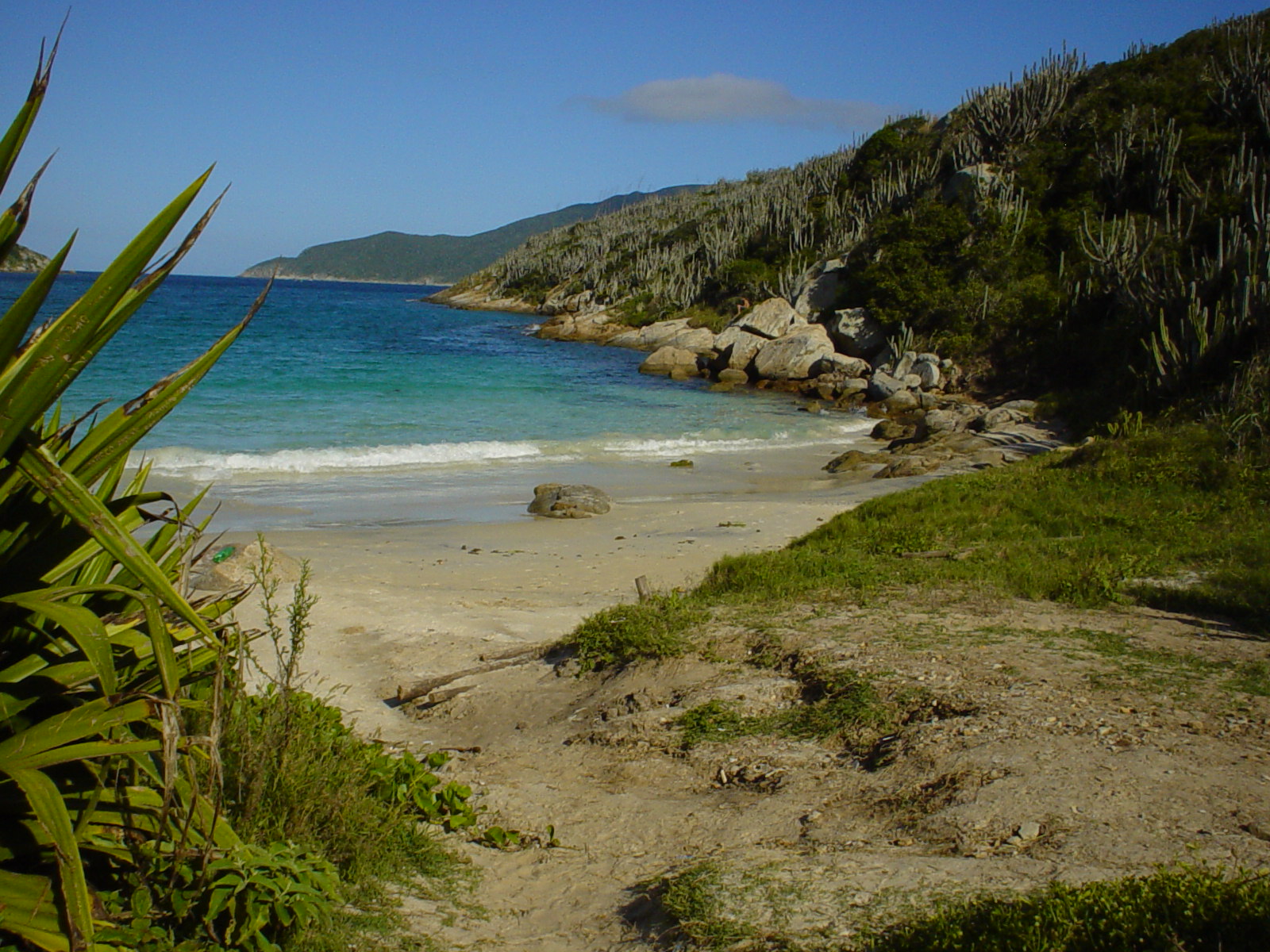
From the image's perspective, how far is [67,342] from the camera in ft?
7.32

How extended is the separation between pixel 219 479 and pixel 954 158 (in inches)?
1487

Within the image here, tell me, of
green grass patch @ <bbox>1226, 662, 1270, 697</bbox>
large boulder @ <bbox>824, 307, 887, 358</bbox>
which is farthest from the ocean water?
green grass patch @ <bbox>1226, 662, 1270, 697</bbox>

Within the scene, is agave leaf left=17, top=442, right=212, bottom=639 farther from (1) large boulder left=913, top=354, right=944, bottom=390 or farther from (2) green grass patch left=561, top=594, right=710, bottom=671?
(1) large boulder left=913, top=354, right=944, bottom=390

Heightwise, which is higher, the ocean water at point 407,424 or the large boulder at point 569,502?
the ocean water at point 407,424

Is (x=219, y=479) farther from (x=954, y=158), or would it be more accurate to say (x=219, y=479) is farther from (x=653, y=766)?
(x=954, y=158)

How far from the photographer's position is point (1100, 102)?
133 feet

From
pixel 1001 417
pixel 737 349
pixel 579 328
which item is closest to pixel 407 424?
pixel 1001 417

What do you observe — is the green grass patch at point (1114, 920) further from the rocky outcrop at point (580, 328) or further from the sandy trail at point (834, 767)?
the rocky outcrop at point (580, 328)

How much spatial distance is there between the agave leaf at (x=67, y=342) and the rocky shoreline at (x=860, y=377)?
16.8m

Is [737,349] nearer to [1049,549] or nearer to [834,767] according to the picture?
[1049,549]

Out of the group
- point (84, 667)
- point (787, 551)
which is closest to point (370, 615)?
point (787, 551)

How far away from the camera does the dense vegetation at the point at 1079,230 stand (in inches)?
848

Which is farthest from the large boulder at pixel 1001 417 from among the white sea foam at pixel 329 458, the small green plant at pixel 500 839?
the small green plant at pixel 500 839

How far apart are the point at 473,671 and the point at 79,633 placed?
467cm
